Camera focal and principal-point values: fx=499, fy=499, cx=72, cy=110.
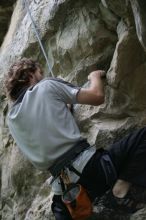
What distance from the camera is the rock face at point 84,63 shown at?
17.8ft

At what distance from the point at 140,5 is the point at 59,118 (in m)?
1.33

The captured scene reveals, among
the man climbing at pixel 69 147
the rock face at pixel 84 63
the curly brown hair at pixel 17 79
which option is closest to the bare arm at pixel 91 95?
the man climbing at pixel 69 147

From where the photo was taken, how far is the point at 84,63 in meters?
6.20

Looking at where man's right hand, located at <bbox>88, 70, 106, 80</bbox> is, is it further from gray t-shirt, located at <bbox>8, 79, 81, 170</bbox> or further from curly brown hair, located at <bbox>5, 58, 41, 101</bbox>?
curly brown hair, located at <bbox>5, 58, 41, 101</bbox>

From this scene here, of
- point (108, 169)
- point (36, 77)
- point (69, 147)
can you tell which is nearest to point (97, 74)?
point (36, 77)

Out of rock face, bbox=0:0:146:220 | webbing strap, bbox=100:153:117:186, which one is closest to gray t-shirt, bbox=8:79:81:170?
webbing strap, bbox=100:153:117:186

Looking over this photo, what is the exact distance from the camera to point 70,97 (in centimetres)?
500

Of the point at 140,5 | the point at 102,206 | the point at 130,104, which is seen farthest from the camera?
the point at 130,104

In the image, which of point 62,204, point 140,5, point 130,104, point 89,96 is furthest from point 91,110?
point 140,5

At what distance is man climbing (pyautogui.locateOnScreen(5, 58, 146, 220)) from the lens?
484 cm

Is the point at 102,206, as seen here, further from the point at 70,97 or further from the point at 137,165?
the point at 70,97

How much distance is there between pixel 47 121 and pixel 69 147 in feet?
1.10

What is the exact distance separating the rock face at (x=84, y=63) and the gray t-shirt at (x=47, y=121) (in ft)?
2.63

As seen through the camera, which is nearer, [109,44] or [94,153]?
[94,153]
